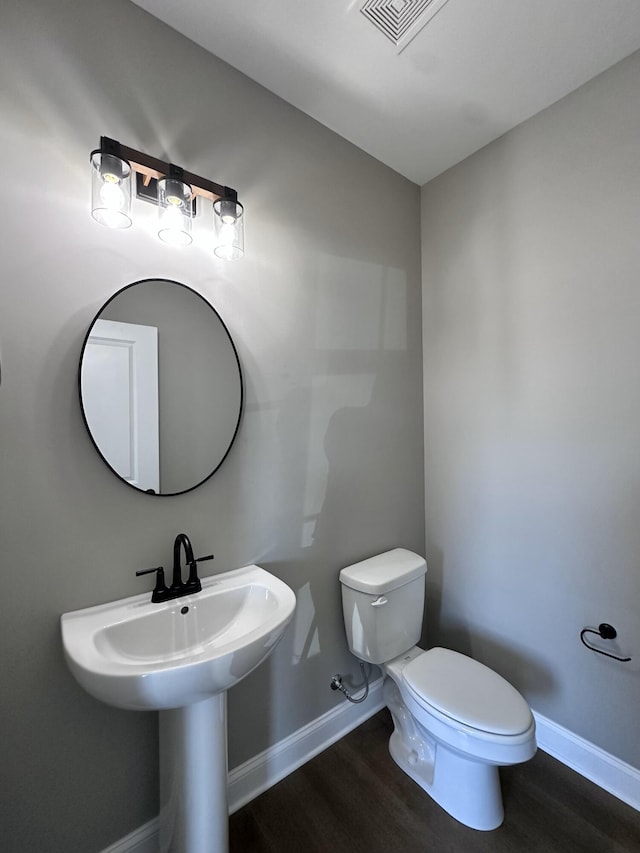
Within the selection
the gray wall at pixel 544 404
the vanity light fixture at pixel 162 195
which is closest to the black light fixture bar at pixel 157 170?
the vanity light fixture at pixel 162 195

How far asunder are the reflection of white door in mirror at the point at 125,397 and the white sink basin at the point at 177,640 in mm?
368

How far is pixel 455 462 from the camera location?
191cm

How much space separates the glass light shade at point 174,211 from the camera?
3.65 ft

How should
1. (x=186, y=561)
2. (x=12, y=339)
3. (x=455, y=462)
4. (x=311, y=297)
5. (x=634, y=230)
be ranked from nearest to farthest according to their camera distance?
(x=12, y=339)
(x=186, y=561)
(x=634, y=230)
(x=311, y=297)
(x=455, y=462)

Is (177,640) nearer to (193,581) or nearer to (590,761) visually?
(193,581)

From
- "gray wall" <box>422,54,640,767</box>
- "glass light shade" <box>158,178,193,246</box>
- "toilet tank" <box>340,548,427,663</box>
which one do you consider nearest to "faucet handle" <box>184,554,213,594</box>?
"toilet tank" <box>340,548,427,663</box>

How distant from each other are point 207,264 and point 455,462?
146cm

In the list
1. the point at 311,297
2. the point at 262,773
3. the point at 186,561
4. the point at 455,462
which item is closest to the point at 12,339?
the point at 186,561

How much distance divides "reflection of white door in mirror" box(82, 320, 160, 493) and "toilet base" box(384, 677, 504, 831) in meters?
1.43

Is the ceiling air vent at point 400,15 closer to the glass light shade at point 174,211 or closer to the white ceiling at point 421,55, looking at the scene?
the white ceiling at point 421,55

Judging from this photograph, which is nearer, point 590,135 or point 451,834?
point 451,834

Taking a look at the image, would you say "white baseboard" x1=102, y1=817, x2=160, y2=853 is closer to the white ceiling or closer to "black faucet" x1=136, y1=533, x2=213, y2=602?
"black faucet" x1=136, y1=533, x2=213, y2=602

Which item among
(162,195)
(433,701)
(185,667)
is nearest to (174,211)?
(162,195)

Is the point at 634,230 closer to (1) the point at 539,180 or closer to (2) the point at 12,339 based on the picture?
(1) the point at 539,180
